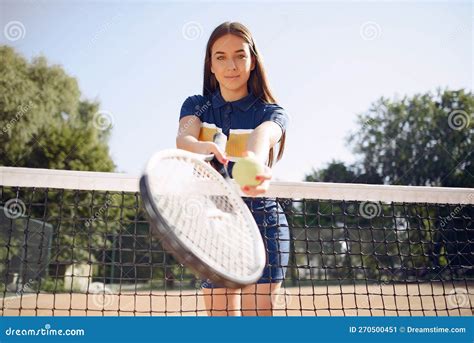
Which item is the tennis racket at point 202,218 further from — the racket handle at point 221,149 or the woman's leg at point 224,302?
the woman's leg at point 224,302

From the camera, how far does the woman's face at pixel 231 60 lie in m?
2.26

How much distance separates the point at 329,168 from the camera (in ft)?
89.6

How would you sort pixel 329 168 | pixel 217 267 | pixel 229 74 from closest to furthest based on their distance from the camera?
pixel 217 267, pixel 229 74, pixel 329 168

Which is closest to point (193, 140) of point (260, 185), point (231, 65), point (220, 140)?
point (220, 140)

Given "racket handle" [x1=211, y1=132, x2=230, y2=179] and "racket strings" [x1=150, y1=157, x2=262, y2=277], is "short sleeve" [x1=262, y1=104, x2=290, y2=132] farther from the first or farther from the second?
"racket strings" [x1=150, y1=157, x2=262, y2=277]

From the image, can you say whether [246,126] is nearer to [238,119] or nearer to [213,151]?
[238,119]

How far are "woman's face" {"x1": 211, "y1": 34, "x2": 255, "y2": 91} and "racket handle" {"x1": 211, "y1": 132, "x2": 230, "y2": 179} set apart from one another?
32 centimetres

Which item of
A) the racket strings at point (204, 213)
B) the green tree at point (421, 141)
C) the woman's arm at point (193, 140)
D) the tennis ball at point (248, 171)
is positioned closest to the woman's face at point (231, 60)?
the woman's arm at point (193, 140)

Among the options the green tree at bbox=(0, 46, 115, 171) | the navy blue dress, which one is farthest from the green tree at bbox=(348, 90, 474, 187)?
the navy blue dress

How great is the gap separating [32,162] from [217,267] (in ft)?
67.7

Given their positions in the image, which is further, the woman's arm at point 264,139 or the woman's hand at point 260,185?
the woman's arm at point 264,139

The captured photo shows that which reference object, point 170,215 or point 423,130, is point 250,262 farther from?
point 423,130
